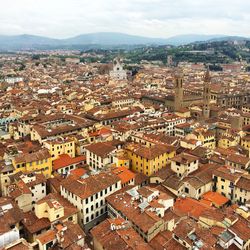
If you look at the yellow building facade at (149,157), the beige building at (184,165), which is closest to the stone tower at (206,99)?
the yellow building facade at (149,157)

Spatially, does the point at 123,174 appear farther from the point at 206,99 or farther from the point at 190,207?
the point at 206,99

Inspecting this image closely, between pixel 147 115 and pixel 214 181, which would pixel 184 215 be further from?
pixel 147 115

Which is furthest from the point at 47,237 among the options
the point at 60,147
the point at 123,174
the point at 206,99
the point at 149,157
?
the point at 206,99

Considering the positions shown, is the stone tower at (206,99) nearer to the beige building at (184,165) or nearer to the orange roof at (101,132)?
the orange roof at (101,132)

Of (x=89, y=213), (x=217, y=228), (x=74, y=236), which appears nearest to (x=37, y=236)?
(x=74, y=236)

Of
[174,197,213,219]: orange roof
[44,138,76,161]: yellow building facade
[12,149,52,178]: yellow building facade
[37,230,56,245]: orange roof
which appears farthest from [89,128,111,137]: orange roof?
[37,230,56,245]: orange roof

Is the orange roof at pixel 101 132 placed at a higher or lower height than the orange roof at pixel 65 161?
higher
